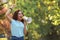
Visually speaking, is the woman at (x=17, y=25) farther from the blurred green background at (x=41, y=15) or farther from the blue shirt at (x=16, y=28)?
the blurred green background at (x=41, y=15)

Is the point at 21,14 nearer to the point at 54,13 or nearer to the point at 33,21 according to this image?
the point at 33,21

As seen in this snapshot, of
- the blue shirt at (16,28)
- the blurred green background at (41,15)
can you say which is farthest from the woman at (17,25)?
the blurred green background at (41,15)

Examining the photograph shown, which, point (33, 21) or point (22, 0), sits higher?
point (22, 0)

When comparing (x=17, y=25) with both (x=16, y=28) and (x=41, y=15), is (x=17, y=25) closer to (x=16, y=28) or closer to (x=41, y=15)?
(x=16, y=28)

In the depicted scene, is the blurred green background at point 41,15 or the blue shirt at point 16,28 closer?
the blue shirt at point 16,28

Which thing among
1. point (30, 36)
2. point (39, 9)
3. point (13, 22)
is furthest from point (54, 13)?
point (13, 22)

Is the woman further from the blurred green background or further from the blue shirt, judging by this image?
the blurred green background

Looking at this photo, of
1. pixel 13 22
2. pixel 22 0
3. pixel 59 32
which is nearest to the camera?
pixel 13 22

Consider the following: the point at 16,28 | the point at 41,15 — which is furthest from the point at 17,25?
the point at 41,15

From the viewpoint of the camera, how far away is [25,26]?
3.83 metres

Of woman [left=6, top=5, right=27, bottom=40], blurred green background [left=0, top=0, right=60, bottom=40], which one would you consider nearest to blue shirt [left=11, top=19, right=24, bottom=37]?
woman [left=6, top=5, right=27, bottom=40]

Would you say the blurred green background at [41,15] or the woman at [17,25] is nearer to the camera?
the woman at [17,25]

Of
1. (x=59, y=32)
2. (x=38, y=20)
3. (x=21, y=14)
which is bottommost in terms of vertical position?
(x=59, y=32)

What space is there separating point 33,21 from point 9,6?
0.61 m
